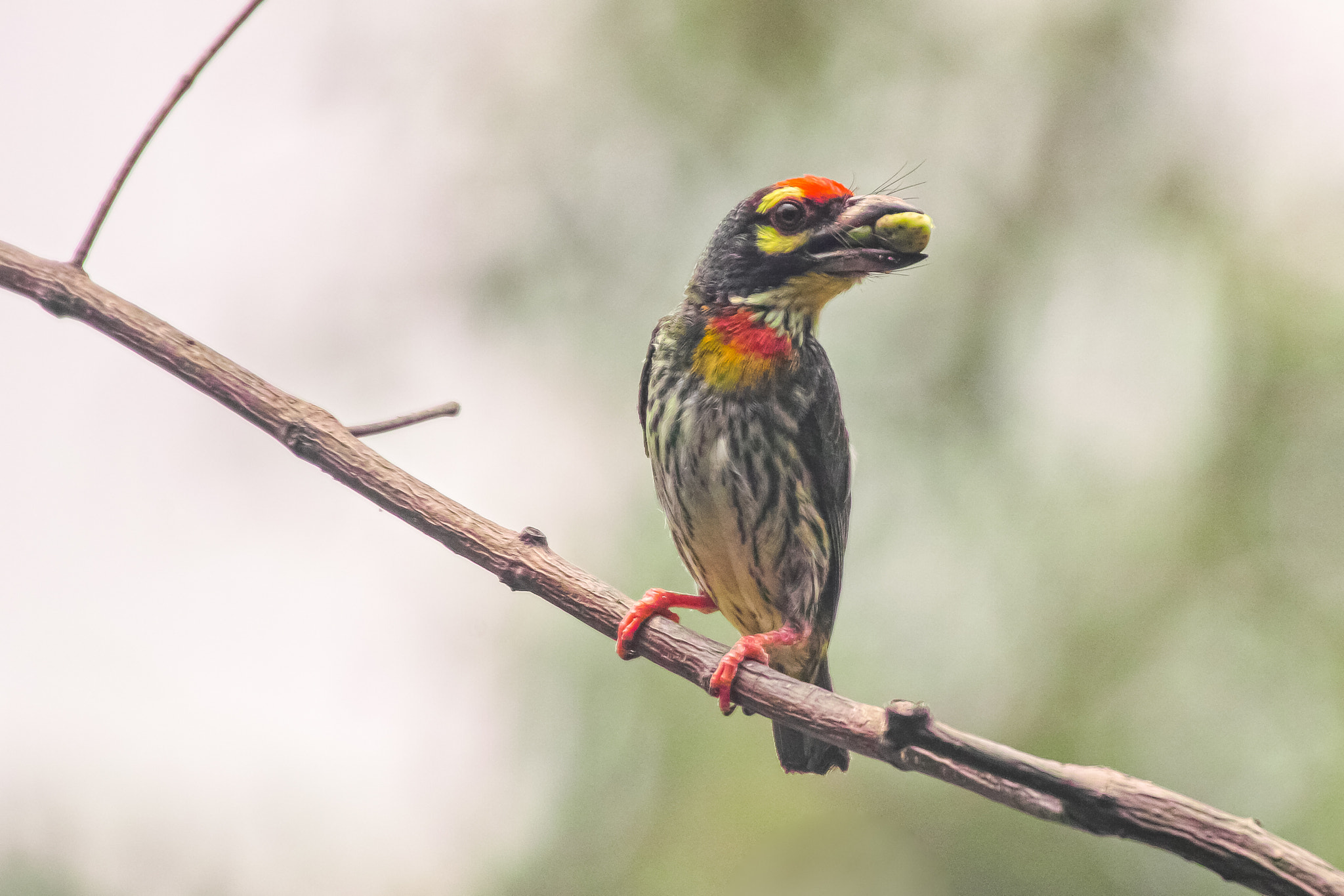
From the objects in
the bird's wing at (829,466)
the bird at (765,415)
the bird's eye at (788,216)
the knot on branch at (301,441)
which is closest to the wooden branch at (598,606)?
the knot on branch at (301,441)

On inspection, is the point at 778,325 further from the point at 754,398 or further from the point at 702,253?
the point at 702,253

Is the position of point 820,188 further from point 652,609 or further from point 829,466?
point 652,609

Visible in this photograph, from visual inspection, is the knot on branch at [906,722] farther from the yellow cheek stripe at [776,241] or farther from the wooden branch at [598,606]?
the yellow cheek stripe at [776,241]

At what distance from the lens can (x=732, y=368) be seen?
287cm

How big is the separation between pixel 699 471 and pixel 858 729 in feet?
3.63

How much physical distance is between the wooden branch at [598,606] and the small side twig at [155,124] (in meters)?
0.12

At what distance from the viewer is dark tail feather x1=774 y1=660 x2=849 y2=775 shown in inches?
119

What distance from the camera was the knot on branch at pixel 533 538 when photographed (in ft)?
7.70

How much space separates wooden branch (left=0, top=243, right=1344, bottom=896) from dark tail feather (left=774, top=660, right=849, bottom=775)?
2.54 ft

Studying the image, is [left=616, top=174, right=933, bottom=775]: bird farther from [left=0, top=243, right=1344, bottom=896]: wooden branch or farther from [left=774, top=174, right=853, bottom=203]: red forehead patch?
[left=0, top=243, right=1344, bottom=896]: wooden branch

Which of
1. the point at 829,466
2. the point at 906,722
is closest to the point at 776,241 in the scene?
the point at 829,466

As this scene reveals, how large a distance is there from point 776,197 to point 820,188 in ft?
0.42

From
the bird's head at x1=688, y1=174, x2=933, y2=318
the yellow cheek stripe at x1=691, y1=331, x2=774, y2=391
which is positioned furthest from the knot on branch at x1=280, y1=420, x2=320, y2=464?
the bird's head at x1=688, y1=174, x2=933, y2=318

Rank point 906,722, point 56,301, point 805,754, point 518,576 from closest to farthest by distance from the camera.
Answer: point 906,722 → point 56,301 → point 518,576 → point 805,754
